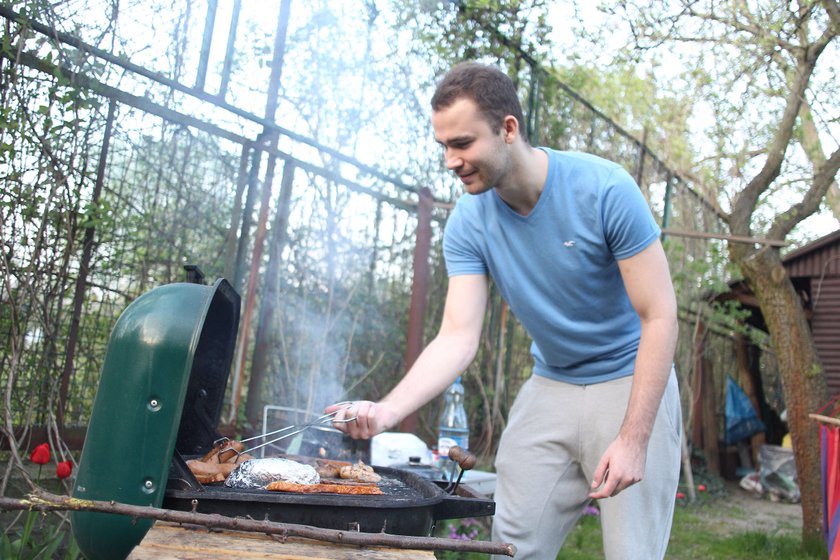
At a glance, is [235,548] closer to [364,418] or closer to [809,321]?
[364,418]

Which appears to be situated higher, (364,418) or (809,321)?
(809,321)

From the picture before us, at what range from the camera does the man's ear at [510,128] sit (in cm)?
233

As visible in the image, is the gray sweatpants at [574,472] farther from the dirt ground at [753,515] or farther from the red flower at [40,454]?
the dirt ground at [753,515]

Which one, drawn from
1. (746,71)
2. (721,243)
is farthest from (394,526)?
(721,243)

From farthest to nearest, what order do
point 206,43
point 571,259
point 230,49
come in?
point 230,49, point 206,43, point 571,259

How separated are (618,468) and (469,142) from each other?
1.03 m

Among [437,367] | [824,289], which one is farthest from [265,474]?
[824,289]

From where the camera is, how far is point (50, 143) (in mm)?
3248

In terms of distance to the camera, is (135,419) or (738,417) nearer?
(135,419)

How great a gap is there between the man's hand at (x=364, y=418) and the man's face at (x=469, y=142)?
2.41 ft

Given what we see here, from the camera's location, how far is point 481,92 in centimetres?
226

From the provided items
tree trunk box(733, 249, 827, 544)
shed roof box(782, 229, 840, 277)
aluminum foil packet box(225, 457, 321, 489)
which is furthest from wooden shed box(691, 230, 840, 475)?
aluminum foil packet box(225, 457, 321, 489)

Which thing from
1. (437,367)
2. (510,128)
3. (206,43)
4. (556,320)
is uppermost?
(206,43)

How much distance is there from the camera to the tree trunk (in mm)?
Result: 6309
